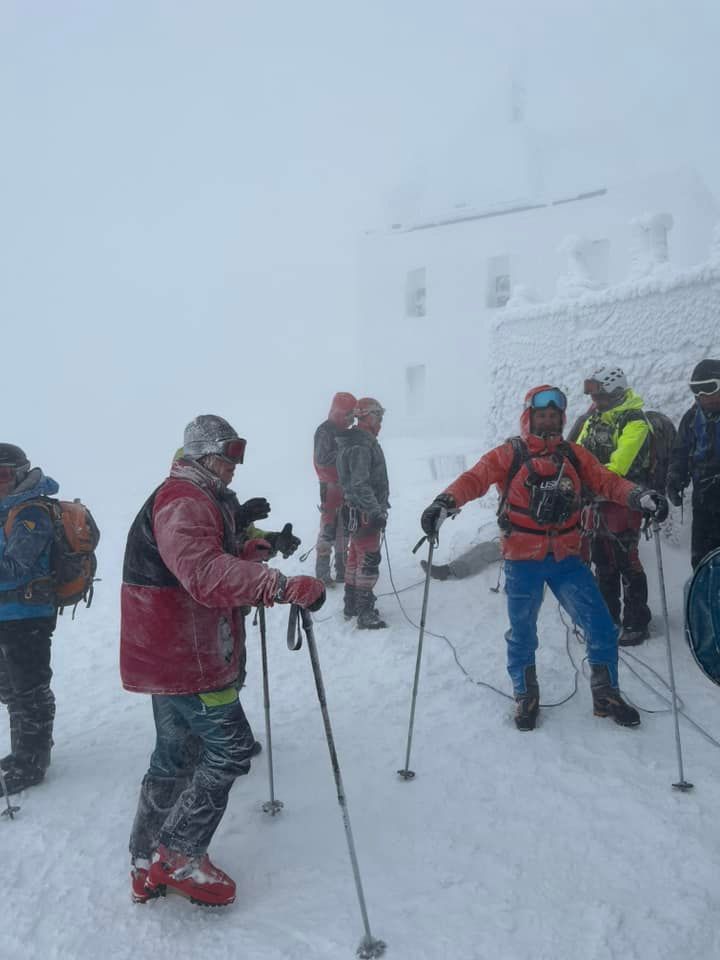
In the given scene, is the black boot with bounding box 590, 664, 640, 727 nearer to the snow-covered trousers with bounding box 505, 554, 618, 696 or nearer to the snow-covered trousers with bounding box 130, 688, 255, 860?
the snow-covered trousers with bounding box 505, 554, 618, 696

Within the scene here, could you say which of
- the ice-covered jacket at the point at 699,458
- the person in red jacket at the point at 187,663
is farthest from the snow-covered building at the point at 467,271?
the person in red jacket at the point at 187,663

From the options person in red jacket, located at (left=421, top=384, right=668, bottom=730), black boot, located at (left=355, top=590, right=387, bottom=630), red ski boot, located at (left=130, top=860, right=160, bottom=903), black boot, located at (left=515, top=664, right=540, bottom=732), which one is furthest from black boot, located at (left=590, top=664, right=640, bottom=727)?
red ski boot, located at (left=130, top=860, right=160, bottom=903)

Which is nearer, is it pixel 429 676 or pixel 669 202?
pixel 429 676

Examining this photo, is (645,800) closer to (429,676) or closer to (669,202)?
(429,676)

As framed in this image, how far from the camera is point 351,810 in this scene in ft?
12.3

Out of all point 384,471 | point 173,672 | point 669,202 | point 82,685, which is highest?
point 669,202

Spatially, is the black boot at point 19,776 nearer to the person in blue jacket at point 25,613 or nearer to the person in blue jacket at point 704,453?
the person in blue jacket at point 25,613

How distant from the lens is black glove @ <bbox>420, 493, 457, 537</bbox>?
4184 millimetres

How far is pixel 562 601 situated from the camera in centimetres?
460

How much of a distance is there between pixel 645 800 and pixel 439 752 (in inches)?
47.8

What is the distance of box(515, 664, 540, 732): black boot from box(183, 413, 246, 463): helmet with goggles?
255 cm

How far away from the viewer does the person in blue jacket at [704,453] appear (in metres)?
5.11

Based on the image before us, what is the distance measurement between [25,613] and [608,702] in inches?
146

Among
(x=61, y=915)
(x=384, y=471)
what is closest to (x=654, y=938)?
(x=61, y=915)
